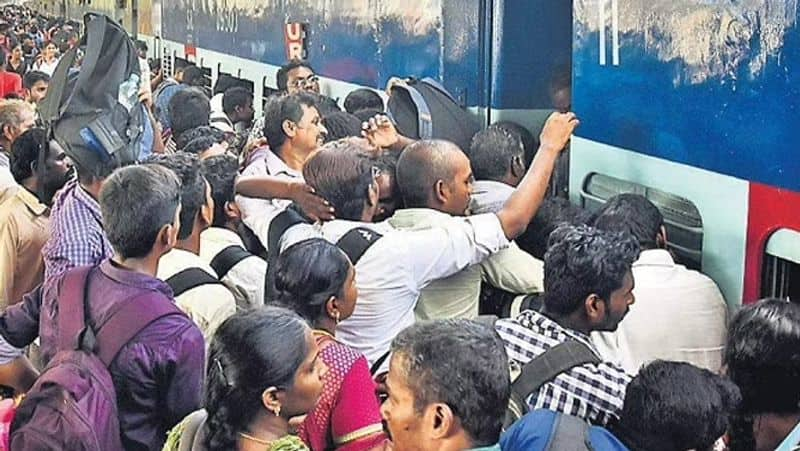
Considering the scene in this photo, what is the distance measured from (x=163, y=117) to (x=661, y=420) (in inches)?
231

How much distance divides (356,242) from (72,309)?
82 centimetres

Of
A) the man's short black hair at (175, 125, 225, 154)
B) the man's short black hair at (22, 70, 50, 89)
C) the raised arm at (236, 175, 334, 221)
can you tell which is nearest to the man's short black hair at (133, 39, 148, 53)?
the man's short black hair at (22, 70, 50, 89)

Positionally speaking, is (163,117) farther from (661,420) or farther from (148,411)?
(661,420)

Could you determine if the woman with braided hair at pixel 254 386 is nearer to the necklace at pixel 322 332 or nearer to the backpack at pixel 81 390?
the backpack at pixel 81 390

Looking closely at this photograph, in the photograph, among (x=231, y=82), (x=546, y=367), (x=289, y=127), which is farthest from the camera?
(x=231, y=82)

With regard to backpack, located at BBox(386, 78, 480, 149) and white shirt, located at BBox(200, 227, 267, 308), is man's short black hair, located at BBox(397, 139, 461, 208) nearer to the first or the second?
white shirt, located at BBox(200, 227, 267, 308)

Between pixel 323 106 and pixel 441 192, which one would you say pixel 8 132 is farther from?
pixel 441 192

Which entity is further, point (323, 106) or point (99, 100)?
point (323, 106)

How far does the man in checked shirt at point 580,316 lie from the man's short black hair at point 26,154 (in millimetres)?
2282

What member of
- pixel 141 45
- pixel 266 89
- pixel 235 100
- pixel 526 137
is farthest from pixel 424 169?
pixel 141 45

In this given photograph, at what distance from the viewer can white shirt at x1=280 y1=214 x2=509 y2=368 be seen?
315 cm

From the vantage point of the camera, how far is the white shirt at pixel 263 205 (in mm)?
4098

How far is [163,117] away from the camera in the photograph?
7711 millimetres

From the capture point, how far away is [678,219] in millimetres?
3271
